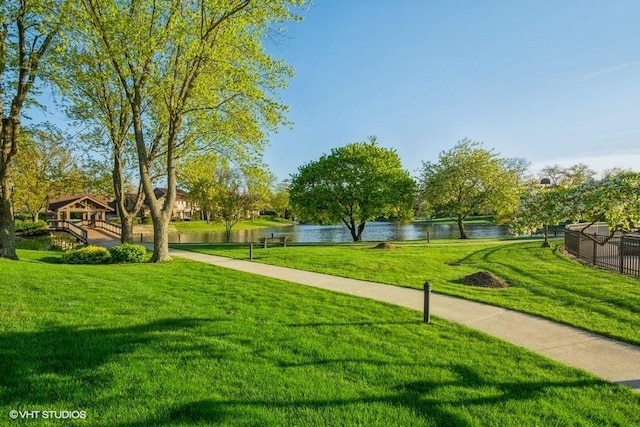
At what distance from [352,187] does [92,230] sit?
2826cm

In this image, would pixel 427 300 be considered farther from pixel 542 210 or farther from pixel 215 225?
pixel 215 225

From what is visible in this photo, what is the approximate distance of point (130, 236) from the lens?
24.2 metres

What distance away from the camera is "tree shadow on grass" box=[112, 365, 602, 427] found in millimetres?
4199

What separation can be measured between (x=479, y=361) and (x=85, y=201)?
70270 mm

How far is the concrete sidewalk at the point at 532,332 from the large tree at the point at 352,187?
2133 cm

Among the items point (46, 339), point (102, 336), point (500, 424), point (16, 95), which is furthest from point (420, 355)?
point (16, 95)

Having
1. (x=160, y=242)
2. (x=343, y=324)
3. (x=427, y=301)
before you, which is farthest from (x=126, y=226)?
(x=427, y=301)

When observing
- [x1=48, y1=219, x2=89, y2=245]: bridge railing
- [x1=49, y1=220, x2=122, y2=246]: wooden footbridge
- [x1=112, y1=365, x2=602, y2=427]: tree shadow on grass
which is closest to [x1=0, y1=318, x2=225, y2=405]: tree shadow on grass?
Answer: [x1=112, y1=365, x2=602, y2=427]: tree shadow on grass

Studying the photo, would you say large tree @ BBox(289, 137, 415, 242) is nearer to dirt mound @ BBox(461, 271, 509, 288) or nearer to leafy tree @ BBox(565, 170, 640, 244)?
dirt mound @ BBox(461, 271, 509, 288)

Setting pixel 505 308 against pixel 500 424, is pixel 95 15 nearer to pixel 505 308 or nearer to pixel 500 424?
pixel 505 308

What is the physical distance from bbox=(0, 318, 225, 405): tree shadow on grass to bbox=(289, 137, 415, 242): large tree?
26330 mm

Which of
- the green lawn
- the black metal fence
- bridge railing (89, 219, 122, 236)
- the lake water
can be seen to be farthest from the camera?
the green lawn

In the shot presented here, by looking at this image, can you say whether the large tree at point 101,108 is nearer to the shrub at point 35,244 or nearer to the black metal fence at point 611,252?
the shrub at point 35,244

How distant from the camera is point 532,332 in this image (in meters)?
7.30
